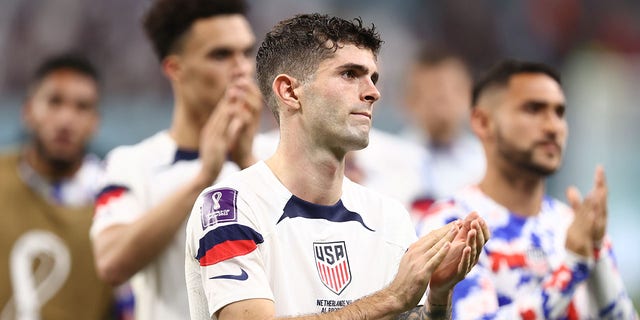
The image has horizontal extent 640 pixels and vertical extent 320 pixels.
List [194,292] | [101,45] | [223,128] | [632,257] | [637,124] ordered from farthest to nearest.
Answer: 1. [637,124]
2. [632,257]
3. [101,45]
4. [223,128]
5. [194,292]

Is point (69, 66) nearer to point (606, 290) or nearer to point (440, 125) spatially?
point (440, 125)

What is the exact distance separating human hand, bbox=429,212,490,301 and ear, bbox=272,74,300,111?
2.58 feet

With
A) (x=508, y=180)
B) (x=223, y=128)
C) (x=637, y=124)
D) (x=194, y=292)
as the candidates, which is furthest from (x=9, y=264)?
(x=637, y=124)

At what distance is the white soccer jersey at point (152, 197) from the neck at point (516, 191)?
147cm

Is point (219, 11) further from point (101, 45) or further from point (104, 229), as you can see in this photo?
point (101, 45)

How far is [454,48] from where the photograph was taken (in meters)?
14.9

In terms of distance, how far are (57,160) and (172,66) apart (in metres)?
2.78

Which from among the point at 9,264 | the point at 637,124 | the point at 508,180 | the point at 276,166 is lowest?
the point at 276,166

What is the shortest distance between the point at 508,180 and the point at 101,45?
737 centimetres

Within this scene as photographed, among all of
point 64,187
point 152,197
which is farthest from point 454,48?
point 152,197

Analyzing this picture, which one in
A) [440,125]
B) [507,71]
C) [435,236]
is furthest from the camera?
[440,125]

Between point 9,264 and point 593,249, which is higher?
point 9,264

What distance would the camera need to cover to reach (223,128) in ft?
20.5

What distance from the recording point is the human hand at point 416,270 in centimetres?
407
